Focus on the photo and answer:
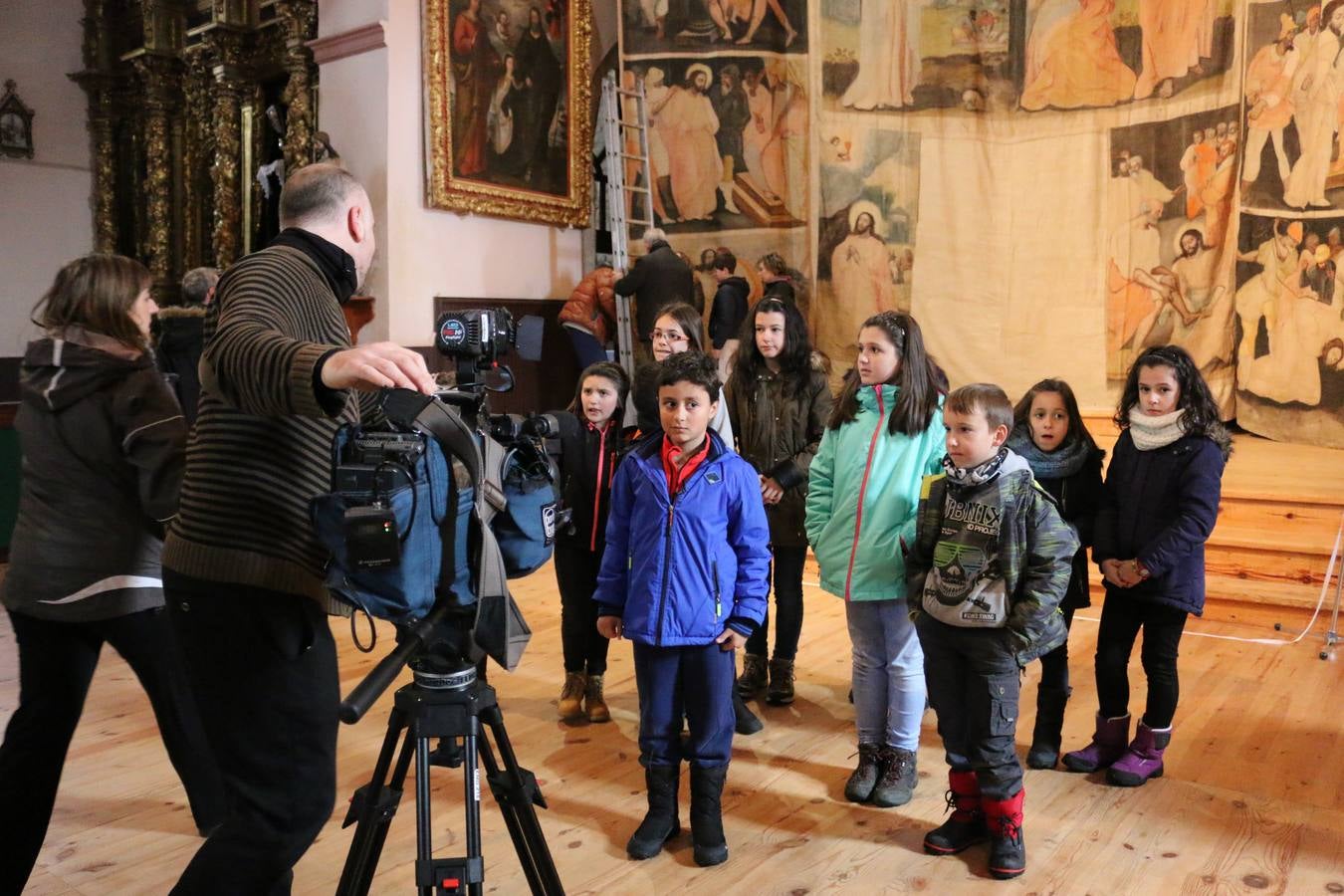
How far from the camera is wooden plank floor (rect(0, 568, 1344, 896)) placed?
116 inches

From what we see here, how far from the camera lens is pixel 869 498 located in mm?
3572

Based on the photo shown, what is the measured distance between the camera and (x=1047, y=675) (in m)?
3.80

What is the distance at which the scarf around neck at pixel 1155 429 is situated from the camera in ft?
11.8

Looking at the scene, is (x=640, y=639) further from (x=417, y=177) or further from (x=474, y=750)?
(x=417, y=177)

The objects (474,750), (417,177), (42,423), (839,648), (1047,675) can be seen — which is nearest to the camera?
(474,750)

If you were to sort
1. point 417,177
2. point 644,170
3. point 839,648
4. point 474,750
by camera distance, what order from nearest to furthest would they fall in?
point 474,750
point 839,648
point 417,177
point 644,170

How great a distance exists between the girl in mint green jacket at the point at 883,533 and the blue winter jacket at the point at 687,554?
0.48 meters

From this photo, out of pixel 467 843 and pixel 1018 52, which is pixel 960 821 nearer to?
pixel 467 843

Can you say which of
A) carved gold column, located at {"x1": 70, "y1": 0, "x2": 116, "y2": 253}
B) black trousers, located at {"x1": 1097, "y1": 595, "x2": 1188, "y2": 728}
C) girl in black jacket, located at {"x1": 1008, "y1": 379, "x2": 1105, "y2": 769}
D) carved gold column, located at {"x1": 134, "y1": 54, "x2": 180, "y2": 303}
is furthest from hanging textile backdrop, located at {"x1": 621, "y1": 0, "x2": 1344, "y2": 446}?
carved gold column, located at {"x1": 70, "y1": 0, "x2": 116, "y2": 253}

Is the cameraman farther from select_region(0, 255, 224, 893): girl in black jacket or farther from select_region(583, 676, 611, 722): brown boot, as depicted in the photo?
select_region(583, 676, 611, 722): brown boot

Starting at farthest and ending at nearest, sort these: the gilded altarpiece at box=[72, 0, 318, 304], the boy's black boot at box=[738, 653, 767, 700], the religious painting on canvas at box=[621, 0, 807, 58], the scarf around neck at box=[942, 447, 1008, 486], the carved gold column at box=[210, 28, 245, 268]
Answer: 1. the carved gold column at box=[210, 28, 245, 268]
2. the gilded altarpiece at box=[72, 0, 318, 304]
3. the religious painting on canvas at box=[621, 0, 807, 58]
4. the boy's black boot at box=[738, 653, 767, 700]
5. the scarf around neck at box=[942, 447, 1008, 486]

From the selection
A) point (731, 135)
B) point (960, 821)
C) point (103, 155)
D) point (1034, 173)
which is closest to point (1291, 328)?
point (1034, 173)

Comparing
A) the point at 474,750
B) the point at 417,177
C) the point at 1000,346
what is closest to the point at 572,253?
the point at 417,177

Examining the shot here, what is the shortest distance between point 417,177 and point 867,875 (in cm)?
729
